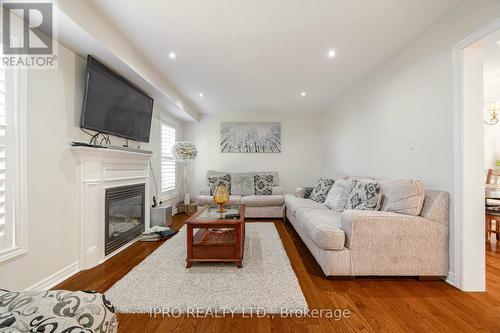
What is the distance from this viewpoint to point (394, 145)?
2820mm

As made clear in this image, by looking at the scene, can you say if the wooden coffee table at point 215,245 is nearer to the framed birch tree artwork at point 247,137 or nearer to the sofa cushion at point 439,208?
the sofa cushion at point 439,208

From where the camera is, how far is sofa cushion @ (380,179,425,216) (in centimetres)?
218

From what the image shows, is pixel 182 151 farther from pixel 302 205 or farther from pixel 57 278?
pixel 57 278

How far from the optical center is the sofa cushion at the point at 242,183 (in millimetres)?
5020

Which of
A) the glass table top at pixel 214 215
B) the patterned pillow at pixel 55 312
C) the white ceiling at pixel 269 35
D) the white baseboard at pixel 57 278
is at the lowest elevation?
the white baseboard at pixel 57 278

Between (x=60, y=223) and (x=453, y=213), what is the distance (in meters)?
3.59

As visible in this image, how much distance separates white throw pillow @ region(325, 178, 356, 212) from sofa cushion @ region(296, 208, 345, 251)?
1.55 ft

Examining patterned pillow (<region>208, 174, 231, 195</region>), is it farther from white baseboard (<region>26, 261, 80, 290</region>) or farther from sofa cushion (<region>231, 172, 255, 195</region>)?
white baseboard (<region>26, 261, 80, 290</region>)

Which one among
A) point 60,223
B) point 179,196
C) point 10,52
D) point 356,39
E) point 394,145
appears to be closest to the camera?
point 10,52

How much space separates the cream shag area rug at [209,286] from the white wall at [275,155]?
3124 mm

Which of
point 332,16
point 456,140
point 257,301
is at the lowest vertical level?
point 257,301

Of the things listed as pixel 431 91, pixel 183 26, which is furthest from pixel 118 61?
pixel 431 91

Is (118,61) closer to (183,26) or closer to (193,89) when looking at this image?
(183,26)

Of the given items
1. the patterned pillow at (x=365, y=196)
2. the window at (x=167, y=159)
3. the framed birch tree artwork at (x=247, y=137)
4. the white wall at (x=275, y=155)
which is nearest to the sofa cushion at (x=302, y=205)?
the patterned pillow at (x=365, y=196)
